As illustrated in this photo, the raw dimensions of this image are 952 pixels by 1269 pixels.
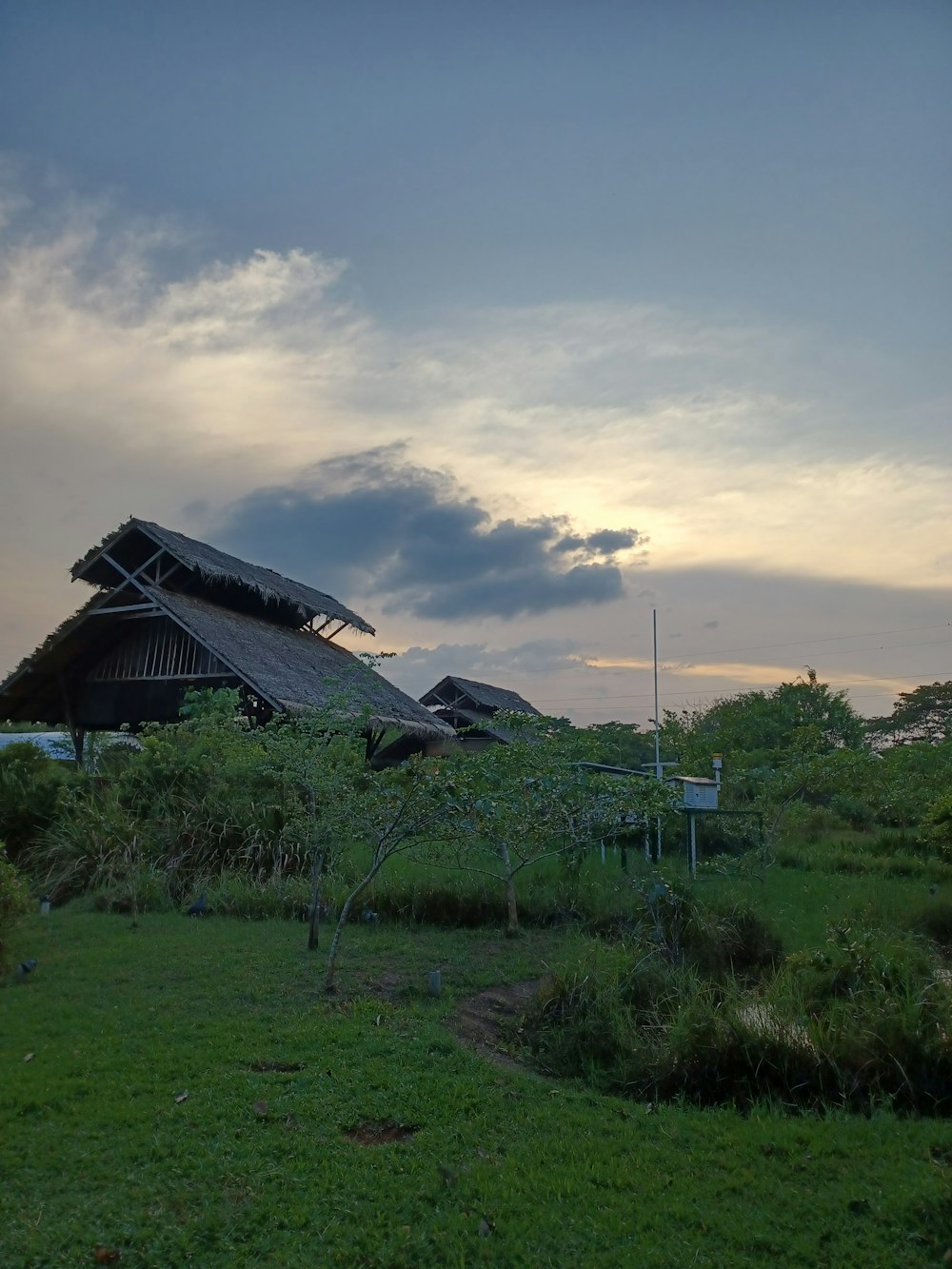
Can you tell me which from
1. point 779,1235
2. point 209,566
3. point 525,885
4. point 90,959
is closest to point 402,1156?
point 779,1235

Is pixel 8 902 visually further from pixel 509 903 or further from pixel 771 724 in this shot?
pixel 771 724

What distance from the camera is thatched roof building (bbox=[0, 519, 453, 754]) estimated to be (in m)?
15.7

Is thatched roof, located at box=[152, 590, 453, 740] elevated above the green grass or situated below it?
above

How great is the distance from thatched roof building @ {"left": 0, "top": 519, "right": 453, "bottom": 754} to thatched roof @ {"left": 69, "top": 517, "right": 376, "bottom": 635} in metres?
0.02

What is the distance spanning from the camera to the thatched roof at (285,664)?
14.6 meters

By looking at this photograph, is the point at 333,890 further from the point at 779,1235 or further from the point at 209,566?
the point at 209,566

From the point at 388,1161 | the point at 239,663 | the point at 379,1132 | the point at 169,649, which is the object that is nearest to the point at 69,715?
the point at 169,649

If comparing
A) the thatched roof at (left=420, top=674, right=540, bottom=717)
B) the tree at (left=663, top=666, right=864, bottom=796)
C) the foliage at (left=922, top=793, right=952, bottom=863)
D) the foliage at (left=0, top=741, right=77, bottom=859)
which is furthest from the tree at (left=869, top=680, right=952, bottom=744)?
the foliage at (left=0, top=741, right=77, bottom=859)

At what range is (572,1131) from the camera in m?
4.19

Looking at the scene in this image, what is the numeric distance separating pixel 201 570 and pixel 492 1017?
39.5ft

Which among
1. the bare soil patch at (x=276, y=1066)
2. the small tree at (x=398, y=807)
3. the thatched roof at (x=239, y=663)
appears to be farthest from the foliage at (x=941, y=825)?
the bare soil patch at (x=276, y=1066)

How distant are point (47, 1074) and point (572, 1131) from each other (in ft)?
8.95

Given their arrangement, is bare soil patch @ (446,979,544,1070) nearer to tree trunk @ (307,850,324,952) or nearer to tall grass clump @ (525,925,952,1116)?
tall grass clump @ (525,925,952,1116)

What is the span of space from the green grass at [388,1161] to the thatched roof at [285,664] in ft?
25.5
